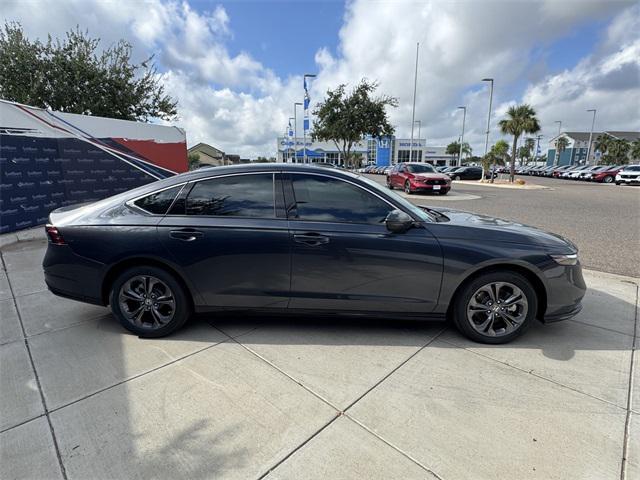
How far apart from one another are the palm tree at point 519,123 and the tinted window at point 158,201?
116 ft

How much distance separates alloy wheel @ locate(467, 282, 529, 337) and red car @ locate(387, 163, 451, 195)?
44.8ft

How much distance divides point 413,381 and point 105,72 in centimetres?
1728

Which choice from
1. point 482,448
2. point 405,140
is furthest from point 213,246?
point 405,140

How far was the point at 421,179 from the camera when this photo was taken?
1599 centimetres

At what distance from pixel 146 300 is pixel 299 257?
5.05 ft

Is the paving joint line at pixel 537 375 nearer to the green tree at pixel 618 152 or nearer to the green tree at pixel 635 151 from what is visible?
the green tree at pixel 635 151


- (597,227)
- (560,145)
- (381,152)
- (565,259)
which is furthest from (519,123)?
(560,145)

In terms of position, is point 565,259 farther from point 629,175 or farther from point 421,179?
point 629,175

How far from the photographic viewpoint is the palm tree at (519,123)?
32.4 meters

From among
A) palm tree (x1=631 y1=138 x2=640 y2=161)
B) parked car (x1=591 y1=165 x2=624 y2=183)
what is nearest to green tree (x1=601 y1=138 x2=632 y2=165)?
palm tree (x1=631 y1=138 x2=640 y2=161)

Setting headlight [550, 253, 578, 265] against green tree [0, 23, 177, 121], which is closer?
headlight [550, 253, 578, 265]

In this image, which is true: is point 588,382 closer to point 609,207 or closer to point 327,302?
point 327,302

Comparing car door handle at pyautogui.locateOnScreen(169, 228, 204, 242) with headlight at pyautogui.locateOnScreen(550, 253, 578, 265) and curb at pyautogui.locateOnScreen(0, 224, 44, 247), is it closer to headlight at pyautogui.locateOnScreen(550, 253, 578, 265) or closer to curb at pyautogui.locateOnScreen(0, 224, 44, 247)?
headlight at pyautogui.locateOnScreen(550, 253, 578, 265)

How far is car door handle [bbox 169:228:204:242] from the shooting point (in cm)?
307
